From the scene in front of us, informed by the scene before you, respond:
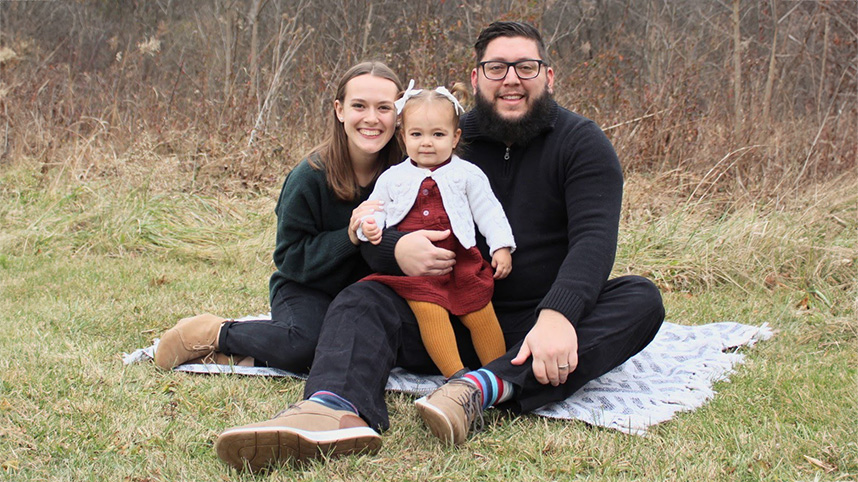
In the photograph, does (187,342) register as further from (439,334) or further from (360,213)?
(439,334)

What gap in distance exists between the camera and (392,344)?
8.90 feet

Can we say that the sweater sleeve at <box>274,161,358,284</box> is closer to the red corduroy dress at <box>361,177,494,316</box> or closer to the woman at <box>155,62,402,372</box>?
the woman at <box>155,62,402,372</box>

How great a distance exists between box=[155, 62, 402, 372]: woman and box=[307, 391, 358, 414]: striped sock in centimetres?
76

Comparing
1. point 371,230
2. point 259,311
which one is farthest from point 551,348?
point 259,311

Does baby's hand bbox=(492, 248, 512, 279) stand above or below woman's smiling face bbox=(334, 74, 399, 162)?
below

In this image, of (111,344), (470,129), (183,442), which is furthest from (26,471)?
(470,129)

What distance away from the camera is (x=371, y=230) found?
278 cm

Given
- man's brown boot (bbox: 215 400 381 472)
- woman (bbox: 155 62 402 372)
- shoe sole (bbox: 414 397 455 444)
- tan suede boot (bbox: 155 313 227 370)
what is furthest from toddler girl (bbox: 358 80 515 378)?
tan suede boot (bbox: 155 313 227 370)

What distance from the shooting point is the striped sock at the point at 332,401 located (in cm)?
229

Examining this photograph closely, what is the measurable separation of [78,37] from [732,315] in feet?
41.1

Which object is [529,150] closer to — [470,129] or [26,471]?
[470,129]

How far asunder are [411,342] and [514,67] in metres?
1.09

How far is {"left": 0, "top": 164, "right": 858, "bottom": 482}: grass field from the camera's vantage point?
2.23 metres

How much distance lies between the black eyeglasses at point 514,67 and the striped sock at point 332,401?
4.43 ft
